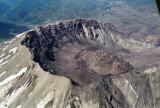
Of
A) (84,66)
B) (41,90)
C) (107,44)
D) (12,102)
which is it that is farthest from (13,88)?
(107,44)

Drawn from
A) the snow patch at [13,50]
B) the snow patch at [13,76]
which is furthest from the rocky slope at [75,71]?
the snow patch at [13,50]

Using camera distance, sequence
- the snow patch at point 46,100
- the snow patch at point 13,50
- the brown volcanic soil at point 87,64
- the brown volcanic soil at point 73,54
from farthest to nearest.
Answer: the snow patch at point 13,50
the brown volcanic soil at point 73,54
the brown volcanic soil at point 87,64
the snow patch at point 46,100

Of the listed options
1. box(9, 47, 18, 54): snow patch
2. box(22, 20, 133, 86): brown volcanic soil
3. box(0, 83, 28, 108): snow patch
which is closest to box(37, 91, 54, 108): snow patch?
box(0, 83, 28, 108): snow patch

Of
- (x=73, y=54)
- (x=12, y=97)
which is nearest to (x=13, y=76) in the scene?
(x=12, y=97)

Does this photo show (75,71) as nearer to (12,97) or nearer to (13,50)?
(13,50)

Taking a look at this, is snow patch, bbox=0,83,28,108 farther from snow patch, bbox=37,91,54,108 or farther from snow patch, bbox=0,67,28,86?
snow patch, bbox=37,91,54,108

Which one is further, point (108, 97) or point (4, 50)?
point (4, 50)

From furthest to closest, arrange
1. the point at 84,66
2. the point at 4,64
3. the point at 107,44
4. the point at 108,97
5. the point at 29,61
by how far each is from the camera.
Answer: the point at 107,44
the point at 84,66
the point at 4,64
the point at 29,61
the point at 108,97

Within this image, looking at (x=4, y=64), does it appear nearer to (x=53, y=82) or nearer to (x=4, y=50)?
(x=4, y=50)

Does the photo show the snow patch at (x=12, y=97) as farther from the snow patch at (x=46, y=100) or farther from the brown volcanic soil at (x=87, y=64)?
the brown volcanic soil at (x=87, y=64)
